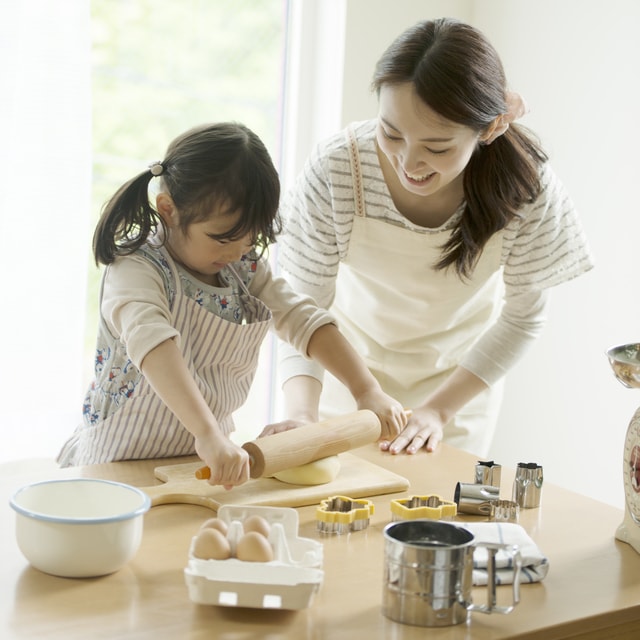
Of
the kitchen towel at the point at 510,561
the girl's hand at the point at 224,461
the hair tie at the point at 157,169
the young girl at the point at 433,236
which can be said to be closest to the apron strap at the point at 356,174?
the young girl at the point at 433,236

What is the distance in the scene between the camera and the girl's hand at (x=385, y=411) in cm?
135

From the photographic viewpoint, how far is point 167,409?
1272mm

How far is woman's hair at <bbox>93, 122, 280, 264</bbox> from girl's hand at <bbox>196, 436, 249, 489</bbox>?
30cm

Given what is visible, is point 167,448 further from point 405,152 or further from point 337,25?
point 337,25

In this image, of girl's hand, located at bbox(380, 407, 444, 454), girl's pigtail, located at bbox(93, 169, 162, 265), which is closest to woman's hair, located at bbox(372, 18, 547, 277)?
girl's hand, located at bbox(380, 407, 444, 454)

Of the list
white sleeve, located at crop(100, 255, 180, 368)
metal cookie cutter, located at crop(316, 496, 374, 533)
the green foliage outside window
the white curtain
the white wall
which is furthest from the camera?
the green foliage outside window

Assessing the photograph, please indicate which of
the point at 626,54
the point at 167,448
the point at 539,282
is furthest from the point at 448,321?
the point at 626,54

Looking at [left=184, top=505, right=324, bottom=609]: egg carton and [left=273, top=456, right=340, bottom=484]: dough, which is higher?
[left=273, top=456, right=340, bottom=484]: dough

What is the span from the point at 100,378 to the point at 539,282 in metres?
0.80

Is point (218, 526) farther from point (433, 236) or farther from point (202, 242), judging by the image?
point (433, 236)

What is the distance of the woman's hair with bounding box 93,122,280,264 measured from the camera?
4.00 ft

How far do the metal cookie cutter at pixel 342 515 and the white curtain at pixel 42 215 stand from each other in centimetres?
123

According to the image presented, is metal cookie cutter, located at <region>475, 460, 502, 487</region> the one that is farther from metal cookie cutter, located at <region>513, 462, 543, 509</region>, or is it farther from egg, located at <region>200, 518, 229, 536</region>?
egg, located at <region>200, 518, 229, 536</region>

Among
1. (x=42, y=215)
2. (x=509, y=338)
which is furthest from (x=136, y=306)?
(x=42, y=215)
